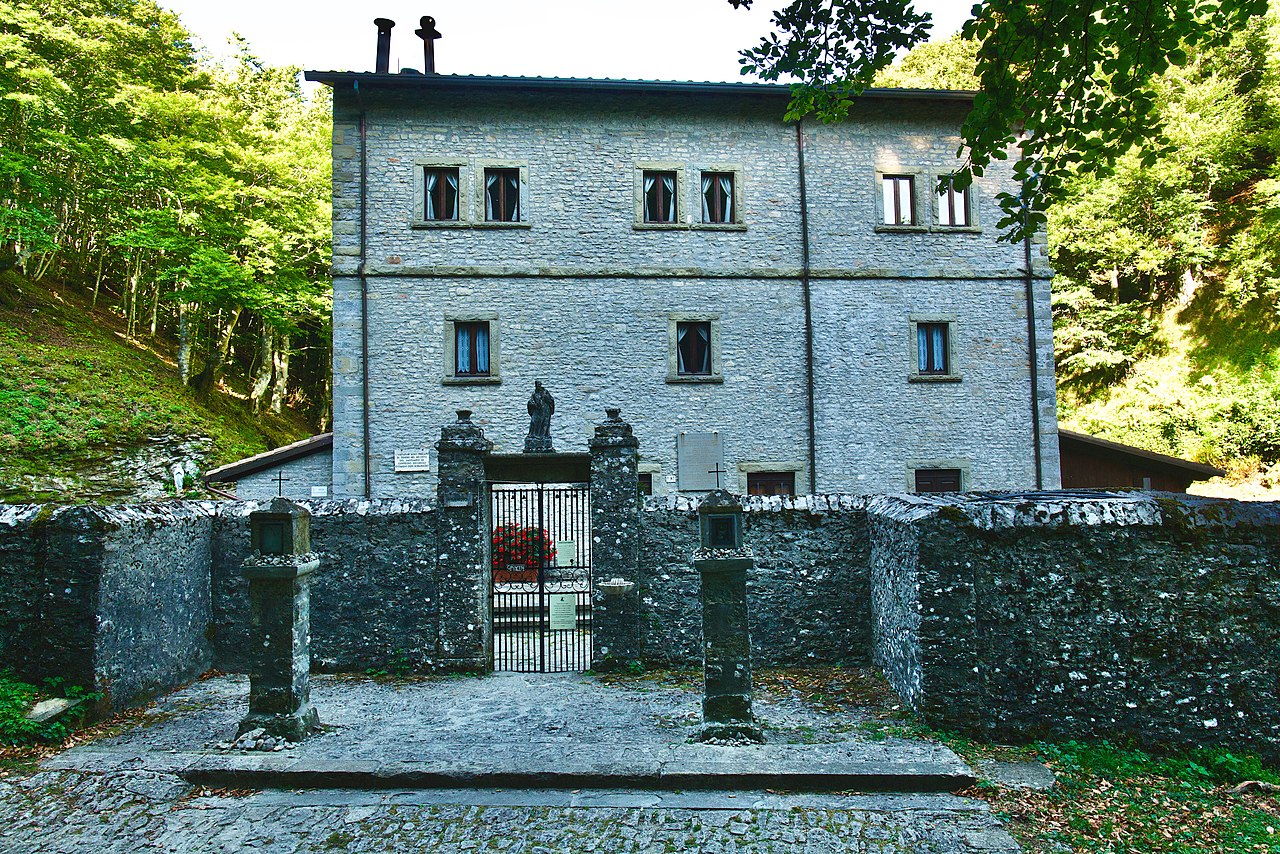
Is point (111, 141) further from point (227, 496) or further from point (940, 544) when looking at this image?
point (940, 544)

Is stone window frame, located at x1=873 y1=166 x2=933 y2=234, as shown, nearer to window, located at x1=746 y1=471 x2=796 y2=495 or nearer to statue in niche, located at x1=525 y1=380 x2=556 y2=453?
window, located at x1=746 y1=471 x2=796 y2=495

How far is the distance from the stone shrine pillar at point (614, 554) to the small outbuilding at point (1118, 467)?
40.3 ft

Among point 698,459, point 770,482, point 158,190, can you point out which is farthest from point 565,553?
point 158,190

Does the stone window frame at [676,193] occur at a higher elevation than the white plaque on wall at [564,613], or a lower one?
higher

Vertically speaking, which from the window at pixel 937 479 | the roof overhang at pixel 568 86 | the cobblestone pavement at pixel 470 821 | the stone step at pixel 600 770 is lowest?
the cobblestone pavement at pixel 470 821

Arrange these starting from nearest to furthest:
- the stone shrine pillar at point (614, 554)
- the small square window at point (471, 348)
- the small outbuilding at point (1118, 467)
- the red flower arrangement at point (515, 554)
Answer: the stone shrine pillar at point (614, 554)
the red flower arrangement at point (515, 554)
the small square window at point (471, 348)
the small outbuilding at point (1118, 467)

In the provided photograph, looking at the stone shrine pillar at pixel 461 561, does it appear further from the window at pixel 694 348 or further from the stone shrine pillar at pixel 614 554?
the window at pixel 694 348

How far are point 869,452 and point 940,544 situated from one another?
9682 millimetres

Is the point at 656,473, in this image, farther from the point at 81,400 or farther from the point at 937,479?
the point at 81,400

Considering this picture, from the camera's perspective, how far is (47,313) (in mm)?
22547

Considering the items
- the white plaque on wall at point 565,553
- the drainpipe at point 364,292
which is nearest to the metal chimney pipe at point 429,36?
the drainpipe at point 364,292

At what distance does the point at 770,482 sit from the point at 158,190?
2192cm

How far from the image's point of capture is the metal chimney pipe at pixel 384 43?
52.5 ft

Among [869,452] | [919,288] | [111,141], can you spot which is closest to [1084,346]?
[919,288]
